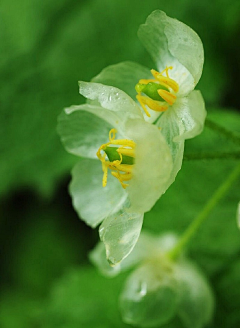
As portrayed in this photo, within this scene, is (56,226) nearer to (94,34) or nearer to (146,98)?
(94,34)

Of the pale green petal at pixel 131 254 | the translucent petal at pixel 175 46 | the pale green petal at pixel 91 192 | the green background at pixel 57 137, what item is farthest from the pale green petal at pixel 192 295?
the translucent petal at pixel 175 46

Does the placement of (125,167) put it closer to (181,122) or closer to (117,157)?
(117,157)

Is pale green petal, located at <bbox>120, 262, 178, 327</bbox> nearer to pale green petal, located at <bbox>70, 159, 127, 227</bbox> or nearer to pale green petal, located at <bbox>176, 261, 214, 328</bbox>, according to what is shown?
pale green petal, located at <bbox>176, 261, 214, 328</bbox>

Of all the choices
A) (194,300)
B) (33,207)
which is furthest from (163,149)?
(33,207)

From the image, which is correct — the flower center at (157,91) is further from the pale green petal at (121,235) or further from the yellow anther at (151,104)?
the pale green petal at (121,235)

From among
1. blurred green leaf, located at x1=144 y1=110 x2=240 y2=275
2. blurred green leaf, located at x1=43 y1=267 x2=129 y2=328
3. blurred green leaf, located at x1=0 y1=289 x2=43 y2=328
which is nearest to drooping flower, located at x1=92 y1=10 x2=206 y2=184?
blurred green leaf, located at x1=144 y1=110 x2=240 y2=275

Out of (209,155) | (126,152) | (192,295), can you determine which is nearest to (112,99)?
(126,152)
